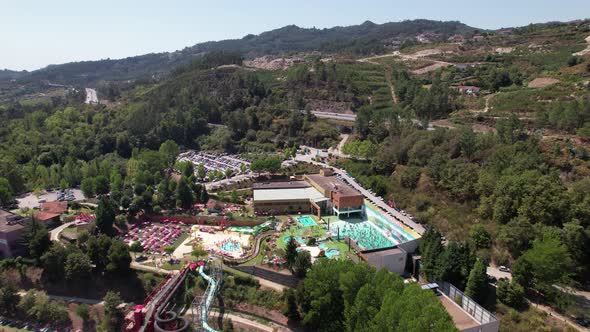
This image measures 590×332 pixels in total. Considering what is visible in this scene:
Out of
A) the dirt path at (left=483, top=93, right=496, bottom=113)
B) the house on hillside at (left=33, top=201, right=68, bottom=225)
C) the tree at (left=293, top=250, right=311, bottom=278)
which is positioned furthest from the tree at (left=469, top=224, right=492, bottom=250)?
the house on hillside at (left=33, top=201, right=68, bottom=225)

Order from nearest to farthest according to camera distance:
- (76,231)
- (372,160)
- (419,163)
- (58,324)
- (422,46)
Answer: (58,324) < (76,231) < (419,163) < (372,160) < (422,46)

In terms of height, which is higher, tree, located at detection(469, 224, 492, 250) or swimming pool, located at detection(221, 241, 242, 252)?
tree, located at detection(469, 224, 492, 250)

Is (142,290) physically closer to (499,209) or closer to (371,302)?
(371,302)

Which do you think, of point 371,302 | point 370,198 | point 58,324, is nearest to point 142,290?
point 58,324

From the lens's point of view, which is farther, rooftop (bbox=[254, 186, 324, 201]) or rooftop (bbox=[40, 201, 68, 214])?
rooftop (bbox=[254, 186, 324, 201])

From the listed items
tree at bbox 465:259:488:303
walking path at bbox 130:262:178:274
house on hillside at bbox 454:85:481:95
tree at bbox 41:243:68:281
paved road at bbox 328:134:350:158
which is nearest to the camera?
tree at bbox 465:259:488:303

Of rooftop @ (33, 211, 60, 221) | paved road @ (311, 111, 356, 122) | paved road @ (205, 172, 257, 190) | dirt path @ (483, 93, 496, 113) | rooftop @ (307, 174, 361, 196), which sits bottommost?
paved road @ (205, 172, 257, 190)

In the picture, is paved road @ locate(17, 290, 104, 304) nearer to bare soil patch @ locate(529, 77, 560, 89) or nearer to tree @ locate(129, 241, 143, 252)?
tree @ locate(129, 241, 143, 252)

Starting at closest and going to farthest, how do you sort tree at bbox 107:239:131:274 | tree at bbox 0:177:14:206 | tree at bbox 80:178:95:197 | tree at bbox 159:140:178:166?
tree at bbox 107:239:131:274
tree at bbox 0:177:14:206
tree at bbox 80:178:95:197
tree at bbox 159:140:178:166
